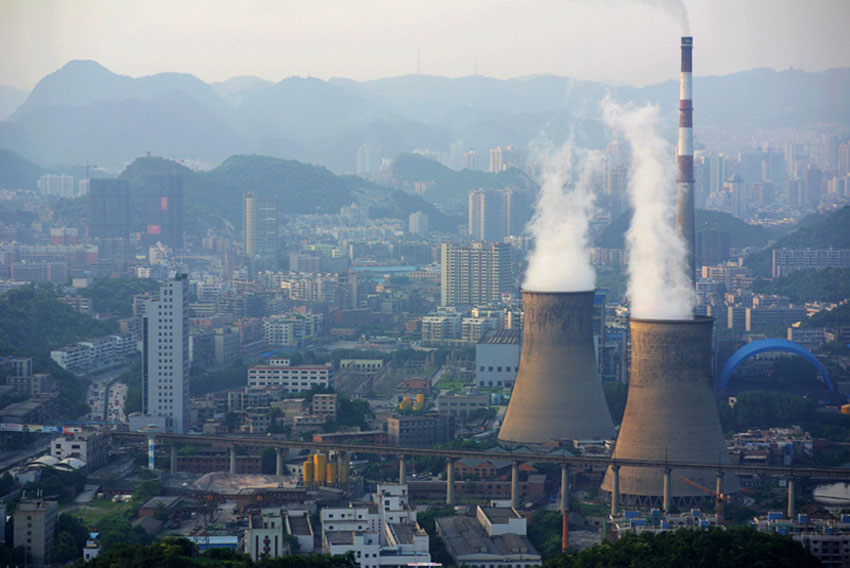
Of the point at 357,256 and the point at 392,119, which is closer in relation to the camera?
the point at 357,256

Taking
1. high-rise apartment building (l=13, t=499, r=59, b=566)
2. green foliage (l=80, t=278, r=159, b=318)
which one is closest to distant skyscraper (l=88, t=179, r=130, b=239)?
green foliage (l=80, t=278, r=159, b=318)

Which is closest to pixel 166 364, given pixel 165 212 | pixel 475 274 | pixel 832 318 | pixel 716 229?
pixel 832 318

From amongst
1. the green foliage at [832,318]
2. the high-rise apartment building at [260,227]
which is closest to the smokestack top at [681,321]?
the green foliage at [832,318]

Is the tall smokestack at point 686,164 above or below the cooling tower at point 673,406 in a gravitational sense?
above

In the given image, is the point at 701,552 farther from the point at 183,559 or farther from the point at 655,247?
the point at 655,247

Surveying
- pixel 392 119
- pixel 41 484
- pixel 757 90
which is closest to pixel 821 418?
pixel 41 484

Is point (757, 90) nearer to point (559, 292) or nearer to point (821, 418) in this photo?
point (821, 418)

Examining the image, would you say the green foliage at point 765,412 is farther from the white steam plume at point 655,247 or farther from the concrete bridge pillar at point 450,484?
the concrete bridge pillar at point 450,484
